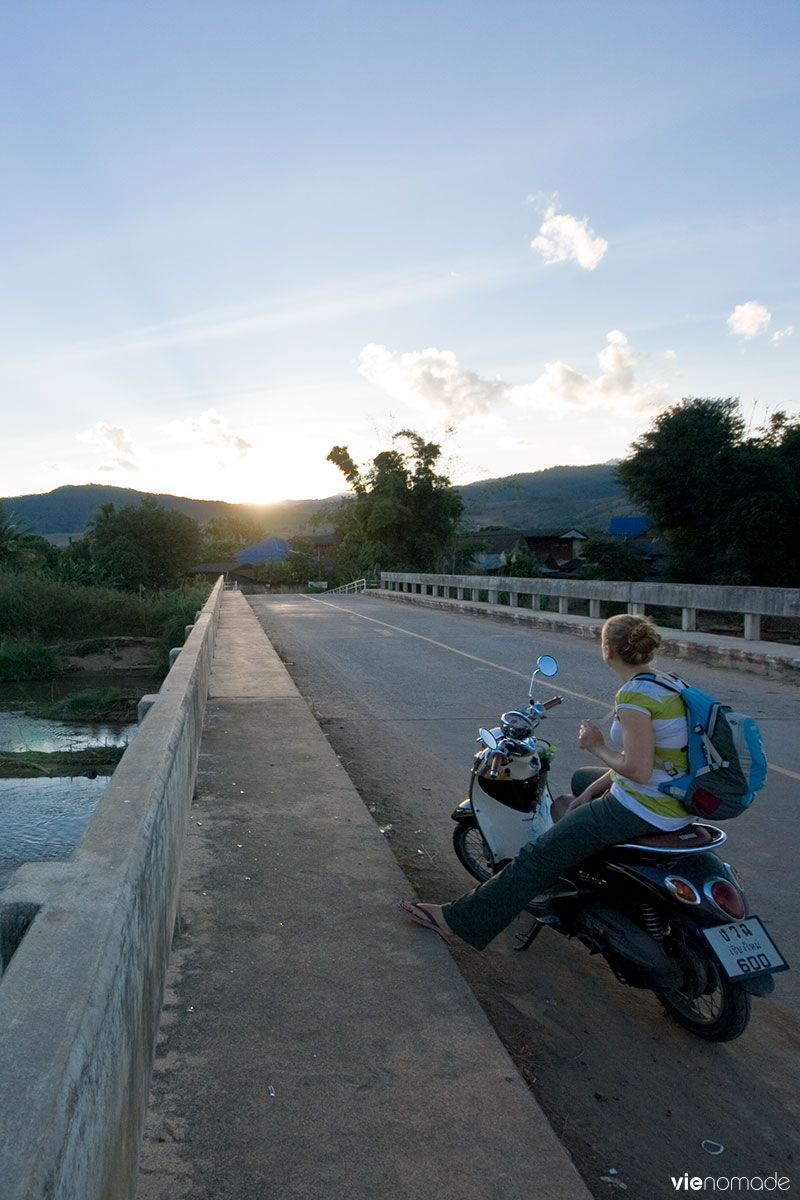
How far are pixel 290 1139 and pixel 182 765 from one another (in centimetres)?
257

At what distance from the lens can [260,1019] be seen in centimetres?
344

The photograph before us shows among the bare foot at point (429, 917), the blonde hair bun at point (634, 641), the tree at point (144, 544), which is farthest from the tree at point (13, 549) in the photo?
the blonde hair bun at point (634, 641)

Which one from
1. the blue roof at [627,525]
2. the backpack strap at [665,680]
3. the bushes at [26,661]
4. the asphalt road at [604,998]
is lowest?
the bushes at [26,661]

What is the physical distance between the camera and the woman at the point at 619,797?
12.0ft

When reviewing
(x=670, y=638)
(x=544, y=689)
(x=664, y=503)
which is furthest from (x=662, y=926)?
(x=664, y=503)

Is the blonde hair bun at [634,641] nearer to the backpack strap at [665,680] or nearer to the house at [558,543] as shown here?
the backpack strap at [665,680]

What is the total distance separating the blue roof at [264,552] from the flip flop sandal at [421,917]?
4731 inches

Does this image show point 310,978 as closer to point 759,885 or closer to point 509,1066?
point 509,1066

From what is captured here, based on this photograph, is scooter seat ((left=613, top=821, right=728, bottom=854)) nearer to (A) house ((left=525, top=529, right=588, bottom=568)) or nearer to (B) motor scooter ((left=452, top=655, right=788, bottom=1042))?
(B) motor scooter ((left=452, top=655, right=788, bottom=1042))

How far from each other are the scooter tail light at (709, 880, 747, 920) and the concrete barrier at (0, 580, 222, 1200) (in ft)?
6.61

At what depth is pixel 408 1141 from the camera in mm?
2793

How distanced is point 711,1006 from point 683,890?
527mm

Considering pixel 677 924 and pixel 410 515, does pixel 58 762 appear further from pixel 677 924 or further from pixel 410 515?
pixel 410 515

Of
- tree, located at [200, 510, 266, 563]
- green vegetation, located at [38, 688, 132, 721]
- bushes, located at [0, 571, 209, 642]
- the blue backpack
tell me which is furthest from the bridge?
tree, located at [200, 510, 266, 563]
